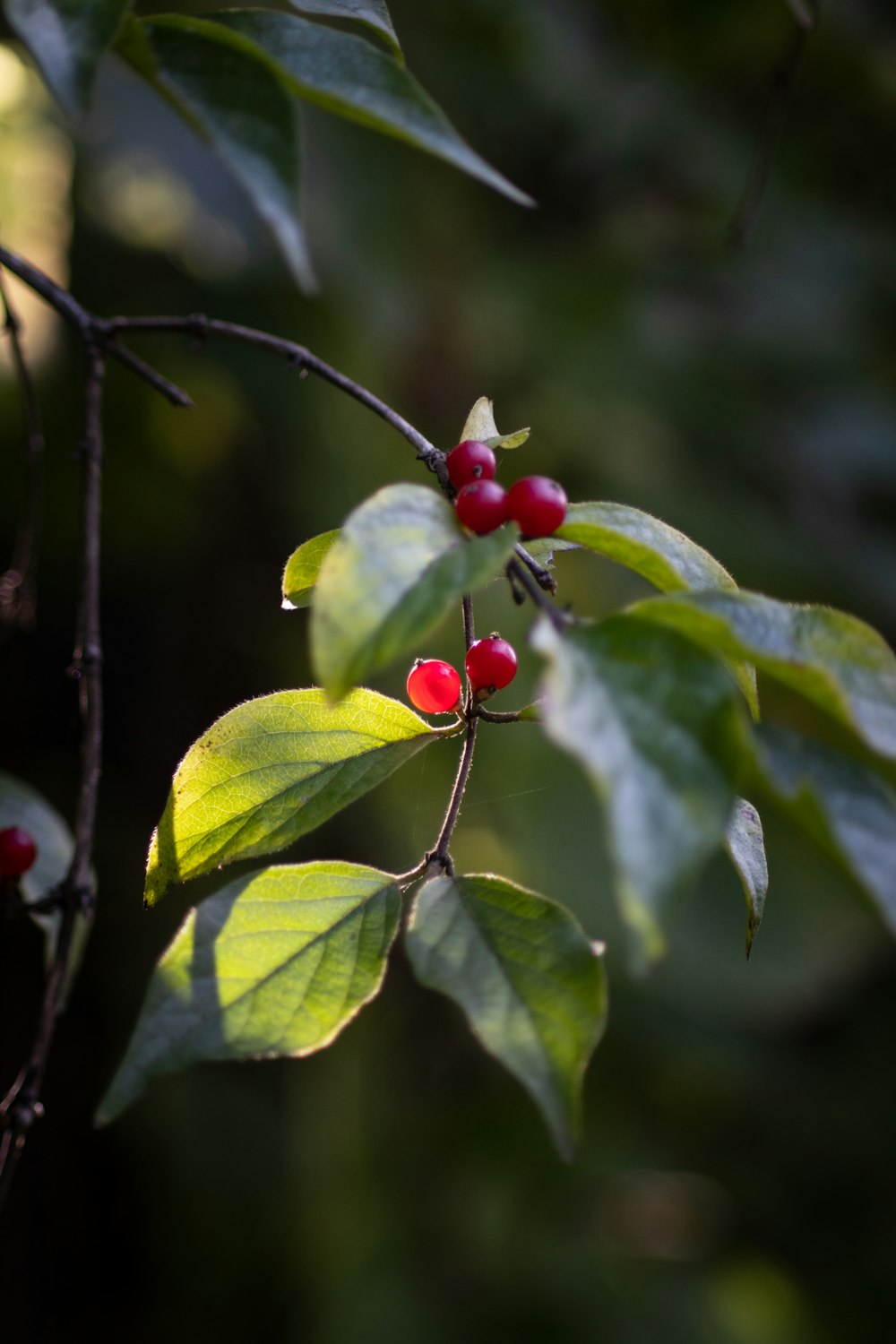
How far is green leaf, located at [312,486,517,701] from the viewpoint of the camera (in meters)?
0.31

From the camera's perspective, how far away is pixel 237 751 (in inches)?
18.6

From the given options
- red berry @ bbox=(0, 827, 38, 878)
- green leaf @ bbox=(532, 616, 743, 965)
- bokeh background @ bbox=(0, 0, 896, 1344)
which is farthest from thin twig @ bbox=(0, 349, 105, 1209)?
bokeh background @ bbox=(0, 0, 896, 1344)

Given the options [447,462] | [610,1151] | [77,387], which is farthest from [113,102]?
[610,1151]

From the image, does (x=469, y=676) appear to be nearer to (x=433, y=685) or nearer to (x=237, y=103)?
(x=433, y=685)

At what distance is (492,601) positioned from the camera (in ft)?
5.79

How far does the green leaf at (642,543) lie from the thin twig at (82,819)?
8.3 inches

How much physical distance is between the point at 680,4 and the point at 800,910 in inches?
68.0

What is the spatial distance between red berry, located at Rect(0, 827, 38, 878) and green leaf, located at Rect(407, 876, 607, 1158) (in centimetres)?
29

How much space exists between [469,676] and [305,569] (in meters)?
0.09

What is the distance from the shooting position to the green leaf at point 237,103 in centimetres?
34

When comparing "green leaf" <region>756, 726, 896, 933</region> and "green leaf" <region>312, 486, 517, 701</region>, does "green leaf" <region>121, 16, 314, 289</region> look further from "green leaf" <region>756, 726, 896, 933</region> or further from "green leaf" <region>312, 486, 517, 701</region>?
"green leaf" <region>756, 726, 896, 933</region>

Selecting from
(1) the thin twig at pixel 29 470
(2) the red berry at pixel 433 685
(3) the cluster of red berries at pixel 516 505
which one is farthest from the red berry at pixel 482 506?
(1) the thin twig at pixel 29 470

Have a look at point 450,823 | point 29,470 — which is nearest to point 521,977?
point 450,823

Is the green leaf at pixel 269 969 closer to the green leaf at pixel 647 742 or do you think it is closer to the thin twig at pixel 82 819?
the thin twig at pixel 82 819
